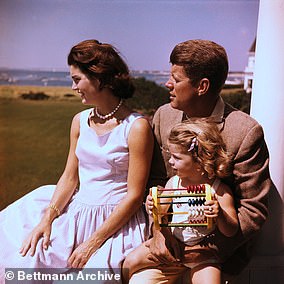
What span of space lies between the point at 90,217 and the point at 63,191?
0.13 metres

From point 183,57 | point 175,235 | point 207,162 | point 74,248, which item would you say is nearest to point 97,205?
point 74,248

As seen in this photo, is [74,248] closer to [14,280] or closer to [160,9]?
[14,280]

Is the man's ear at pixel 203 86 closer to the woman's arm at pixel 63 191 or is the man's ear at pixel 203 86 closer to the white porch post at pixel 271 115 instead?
the white porch post at pixel 271 115

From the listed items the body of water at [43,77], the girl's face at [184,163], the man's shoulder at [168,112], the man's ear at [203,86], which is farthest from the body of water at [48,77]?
the girl's face at [184,163]

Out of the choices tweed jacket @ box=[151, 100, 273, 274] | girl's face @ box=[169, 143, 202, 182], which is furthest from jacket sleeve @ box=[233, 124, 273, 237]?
girl's face @ box=[169, 143, 202, 182]

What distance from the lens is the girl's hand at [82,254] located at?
150cm

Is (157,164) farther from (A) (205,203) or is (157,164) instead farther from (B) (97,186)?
(A) (205,203)

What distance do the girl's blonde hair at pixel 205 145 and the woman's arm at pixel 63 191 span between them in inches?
14.3

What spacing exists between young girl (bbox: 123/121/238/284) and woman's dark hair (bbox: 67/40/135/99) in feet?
0.79

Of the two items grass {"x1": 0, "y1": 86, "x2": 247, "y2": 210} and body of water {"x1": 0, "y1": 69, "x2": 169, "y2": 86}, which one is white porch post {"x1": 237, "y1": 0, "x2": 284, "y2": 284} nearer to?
grass {"x1": 0, "y1": 86, "x2": 247, "y2": 210}

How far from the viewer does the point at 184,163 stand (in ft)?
4.45

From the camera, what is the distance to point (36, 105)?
170 cm

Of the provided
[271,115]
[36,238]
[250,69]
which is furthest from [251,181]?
[36,238]

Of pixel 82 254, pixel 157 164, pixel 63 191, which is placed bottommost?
pixel 82 254
